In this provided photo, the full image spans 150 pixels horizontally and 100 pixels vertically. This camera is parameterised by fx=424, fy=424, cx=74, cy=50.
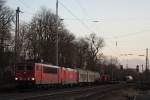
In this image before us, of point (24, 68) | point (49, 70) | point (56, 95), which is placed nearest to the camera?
point (56, 95)

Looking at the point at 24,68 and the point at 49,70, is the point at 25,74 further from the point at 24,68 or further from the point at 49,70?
the point at 49,70

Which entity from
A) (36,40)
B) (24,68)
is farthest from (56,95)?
(36,40)

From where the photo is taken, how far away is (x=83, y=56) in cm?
14000

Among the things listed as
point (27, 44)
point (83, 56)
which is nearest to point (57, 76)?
point (27, 44)

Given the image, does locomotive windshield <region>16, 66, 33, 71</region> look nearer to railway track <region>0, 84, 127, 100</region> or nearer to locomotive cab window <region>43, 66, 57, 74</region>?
locomotive cab window <region>43, 66, 57, 74</region>

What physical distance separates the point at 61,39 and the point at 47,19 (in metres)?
8.89

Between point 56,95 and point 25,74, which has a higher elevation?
point 25,74

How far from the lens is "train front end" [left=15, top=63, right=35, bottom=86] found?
46406mm

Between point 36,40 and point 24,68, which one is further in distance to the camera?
point 36,40

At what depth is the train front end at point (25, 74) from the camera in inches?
1827

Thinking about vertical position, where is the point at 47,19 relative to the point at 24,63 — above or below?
above

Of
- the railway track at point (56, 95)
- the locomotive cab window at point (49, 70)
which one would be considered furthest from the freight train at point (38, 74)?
the railway track at point (56, 95)

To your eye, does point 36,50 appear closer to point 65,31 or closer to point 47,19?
point 47,19

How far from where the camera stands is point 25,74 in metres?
47.0
